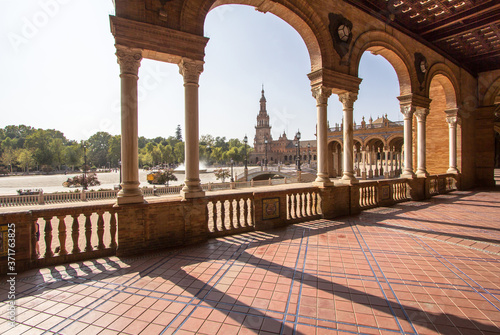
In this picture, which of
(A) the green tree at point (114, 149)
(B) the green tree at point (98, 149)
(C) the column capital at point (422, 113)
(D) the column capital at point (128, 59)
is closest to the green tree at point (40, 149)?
(A) the green tree at point (114, 149)

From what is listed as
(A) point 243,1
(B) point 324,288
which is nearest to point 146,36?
(A) point 243,1

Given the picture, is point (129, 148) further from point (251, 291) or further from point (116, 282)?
point (251, 291)

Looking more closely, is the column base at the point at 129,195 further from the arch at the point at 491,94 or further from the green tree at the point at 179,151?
the green tree at the point at 179,151

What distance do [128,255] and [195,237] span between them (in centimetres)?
132

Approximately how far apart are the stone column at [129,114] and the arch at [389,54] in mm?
6849

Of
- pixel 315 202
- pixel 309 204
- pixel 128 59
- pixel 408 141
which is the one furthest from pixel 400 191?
pixel 128 59

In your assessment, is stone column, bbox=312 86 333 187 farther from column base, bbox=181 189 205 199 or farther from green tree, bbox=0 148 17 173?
green tree, bbox=0 148 17 173

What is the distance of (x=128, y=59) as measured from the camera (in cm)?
493

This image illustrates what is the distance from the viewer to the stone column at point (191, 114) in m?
5.50

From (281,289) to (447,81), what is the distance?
1499 cm

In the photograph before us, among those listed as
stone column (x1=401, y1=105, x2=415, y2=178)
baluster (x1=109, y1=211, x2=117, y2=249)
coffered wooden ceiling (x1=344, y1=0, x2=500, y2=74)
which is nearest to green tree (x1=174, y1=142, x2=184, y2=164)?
stone column (x1=401, y1=105, x2=415, y2=178)

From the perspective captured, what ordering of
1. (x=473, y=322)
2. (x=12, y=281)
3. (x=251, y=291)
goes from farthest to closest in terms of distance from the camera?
(x=12, y=281)
(x=251, y=291)
(x=473, y=322)

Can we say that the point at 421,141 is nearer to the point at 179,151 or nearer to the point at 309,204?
the point at 309,204

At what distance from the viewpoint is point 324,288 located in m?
3.27
